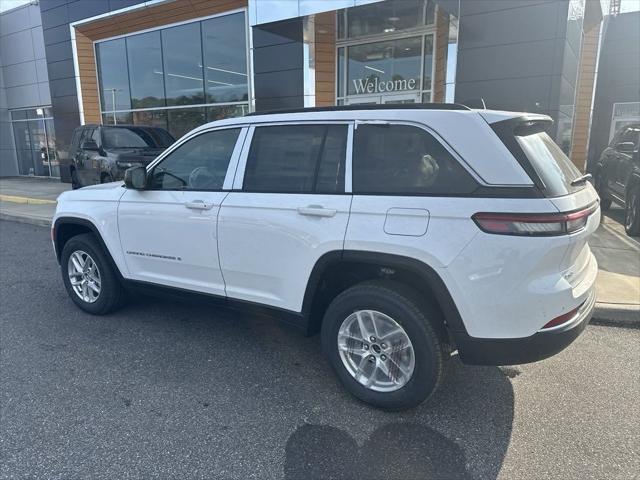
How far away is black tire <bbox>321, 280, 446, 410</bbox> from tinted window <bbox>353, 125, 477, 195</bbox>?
628 millimetres

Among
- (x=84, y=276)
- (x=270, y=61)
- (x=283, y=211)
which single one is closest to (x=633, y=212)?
(x=283, y=211)

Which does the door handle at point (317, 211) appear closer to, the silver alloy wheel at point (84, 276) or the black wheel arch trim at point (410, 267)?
the black wheel arch trim at point (410, 267)

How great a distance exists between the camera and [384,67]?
11.2 metres

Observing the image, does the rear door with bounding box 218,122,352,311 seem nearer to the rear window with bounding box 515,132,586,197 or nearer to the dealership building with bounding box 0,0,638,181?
the rear window with bounding box 515,132,586,197

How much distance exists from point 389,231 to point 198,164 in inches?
71.2

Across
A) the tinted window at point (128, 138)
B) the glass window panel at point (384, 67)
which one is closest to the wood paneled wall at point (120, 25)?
the glass window panel at point (384, 67)

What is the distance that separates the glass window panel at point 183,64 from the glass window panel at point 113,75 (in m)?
2.13

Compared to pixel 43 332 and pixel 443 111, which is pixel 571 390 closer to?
pixel 443 111

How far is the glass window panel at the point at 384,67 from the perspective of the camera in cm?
1070

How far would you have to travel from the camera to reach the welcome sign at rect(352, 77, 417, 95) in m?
10.8

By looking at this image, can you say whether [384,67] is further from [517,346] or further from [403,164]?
[517,346]

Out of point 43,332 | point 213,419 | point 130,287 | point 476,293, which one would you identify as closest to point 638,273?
point 476,293

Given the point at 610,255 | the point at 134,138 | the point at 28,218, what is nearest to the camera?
the point at 610,255

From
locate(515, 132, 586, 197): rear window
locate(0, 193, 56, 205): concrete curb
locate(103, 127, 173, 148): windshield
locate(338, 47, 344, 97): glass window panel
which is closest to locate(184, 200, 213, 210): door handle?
locate(515, 132, 586, 197): rear window
